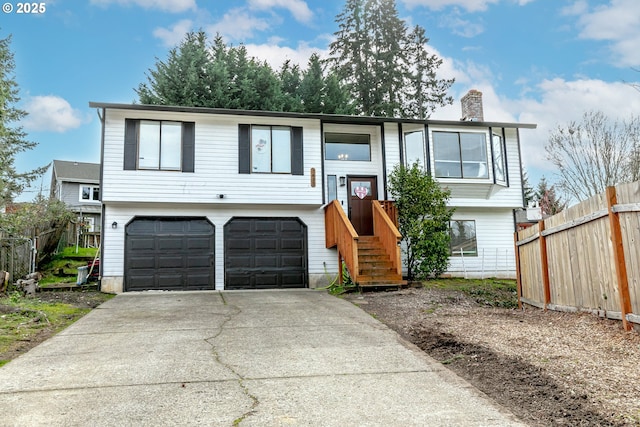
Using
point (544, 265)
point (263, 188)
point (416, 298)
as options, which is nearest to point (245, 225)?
point (263, 188)

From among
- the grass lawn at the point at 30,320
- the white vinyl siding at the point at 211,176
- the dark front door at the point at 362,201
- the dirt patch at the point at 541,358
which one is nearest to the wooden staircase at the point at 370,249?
the dark front door at the point at 362,201

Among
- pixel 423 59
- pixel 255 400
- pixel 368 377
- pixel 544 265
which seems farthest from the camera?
pixel 423 59

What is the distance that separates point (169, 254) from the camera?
12.4m

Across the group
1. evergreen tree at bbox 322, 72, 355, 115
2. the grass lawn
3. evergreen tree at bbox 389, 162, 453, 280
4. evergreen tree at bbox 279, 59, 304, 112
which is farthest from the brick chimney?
the grass lawn

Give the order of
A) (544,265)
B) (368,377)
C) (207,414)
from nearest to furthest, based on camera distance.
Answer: (207,414), (368,377), (544,265)

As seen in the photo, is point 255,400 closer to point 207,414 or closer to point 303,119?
point 207,414

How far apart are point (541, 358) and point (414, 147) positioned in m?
10.7

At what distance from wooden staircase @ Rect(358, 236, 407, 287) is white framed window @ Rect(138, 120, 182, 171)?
584cm

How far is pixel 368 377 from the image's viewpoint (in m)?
3.98

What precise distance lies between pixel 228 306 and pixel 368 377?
5.32 metres

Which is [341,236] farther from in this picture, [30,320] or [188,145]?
[30,320]

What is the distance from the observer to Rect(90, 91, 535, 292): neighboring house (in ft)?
39.4

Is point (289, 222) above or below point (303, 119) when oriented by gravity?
below

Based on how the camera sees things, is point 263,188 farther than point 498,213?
No
